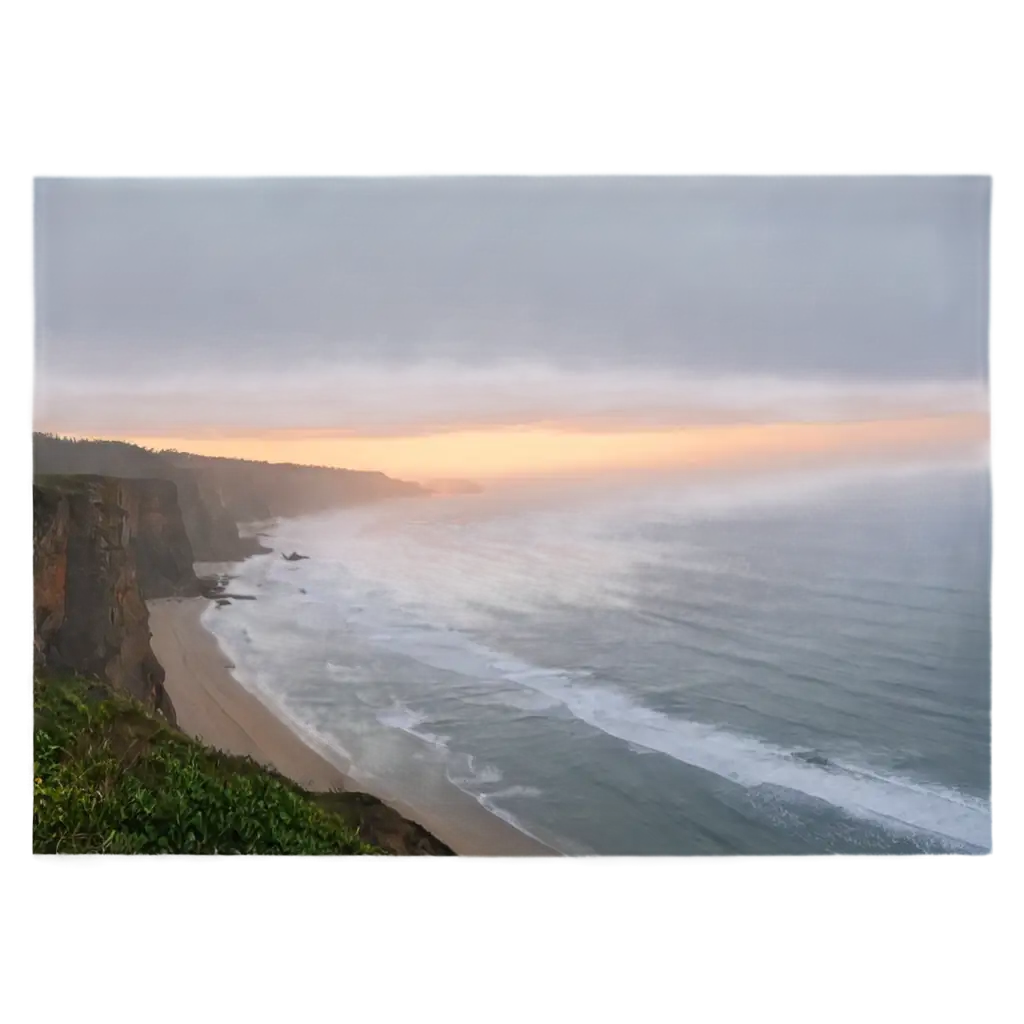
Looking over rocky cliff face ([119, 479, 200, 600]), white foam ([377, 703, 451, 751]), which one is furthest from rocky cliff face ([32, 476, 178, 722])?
white foam ([377, 703, 451, 751])

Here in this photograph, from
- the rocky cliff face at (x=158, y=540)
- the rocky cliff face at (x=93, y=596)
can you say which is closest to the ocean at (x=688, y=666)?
the rocky cliff face at (x=158, y=540)

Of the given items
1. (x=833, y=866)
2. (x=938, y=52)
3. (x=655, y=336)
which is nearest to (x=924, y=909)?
(x=833, y=866)

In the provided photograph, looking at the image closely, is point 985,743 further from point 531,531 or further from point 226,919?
point 226,919

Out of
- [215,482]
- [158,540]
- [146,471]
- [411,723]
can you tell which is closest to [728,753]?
[411,723]

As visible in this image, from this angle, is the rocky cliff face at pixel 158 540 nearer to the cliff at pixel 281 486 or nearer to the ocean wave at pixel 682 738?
the cliff at pixel 281 486

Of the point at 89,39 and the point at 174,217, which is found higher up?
the point at 89,39

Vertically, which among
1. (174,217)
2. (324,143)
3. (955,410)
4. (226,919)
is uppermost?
(324,143)

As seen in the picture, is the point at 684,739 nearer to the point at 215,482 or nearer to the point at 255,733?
the point at 255,733
